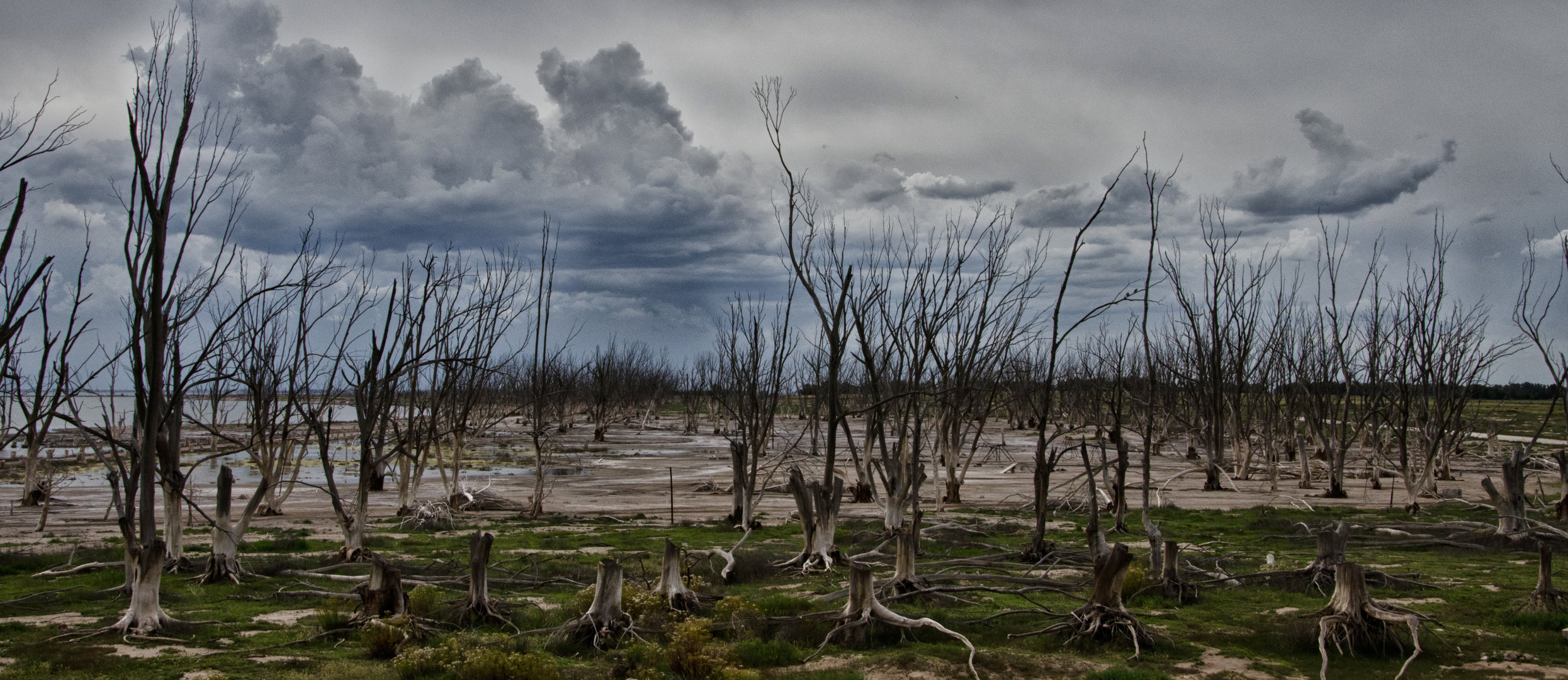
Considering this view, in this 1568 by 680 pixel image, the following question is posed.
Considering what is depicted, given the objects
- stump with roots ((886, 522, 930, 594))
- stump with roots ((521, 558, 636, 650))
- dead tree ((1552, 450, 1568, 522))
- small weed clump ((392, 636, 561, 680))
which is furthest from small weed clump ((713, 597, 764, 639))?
dead tree ((1552, 450, 1568, 522))

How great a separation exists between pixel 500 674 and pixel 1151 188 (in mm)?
9319

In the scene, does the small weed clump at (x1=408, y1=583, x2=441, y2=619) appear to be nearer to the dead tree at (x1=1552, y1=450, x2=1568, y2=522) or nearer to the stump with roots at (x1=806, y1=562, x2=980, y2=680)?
the stump with roots at (x1=806, y1=562, x2=980, y2=680)

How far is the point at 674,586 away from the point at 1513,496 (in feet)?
43.9

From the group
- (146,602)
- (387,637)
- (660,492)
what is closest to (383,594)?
(387,637)

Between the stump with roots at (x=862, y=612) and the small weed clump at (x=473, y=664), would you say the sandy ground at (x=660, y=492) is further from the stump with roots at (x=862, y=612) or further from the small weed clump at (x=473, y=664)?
the small weed clump at (x=473, y=664)

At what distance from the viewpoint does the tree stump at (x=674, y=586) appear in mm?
9961

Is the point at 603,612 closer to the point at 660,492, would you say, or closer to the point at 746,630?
the point at 746,630

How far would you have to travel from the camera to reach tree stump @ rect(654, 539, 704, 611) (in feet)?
32.7

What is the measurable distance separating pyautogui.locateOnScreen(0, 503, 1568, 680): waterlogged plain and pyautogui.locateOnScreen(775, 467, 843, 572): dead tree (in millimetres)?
253

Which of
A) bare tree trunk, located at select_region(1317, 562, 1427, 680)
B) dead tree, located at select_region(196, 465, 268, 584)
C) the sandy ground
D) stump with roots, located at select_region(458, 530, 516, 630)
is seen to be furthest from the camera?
the sandy ground

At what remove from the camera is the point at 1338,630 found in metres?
8.34

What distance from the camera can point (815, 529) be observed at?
1301 cm

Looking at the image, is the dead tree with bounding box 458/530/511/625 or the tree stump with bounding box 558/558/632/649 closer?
the tree stump with bounding box 558/558/632/649

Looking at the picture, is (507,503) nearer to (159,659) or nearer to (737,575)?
(737,575)
